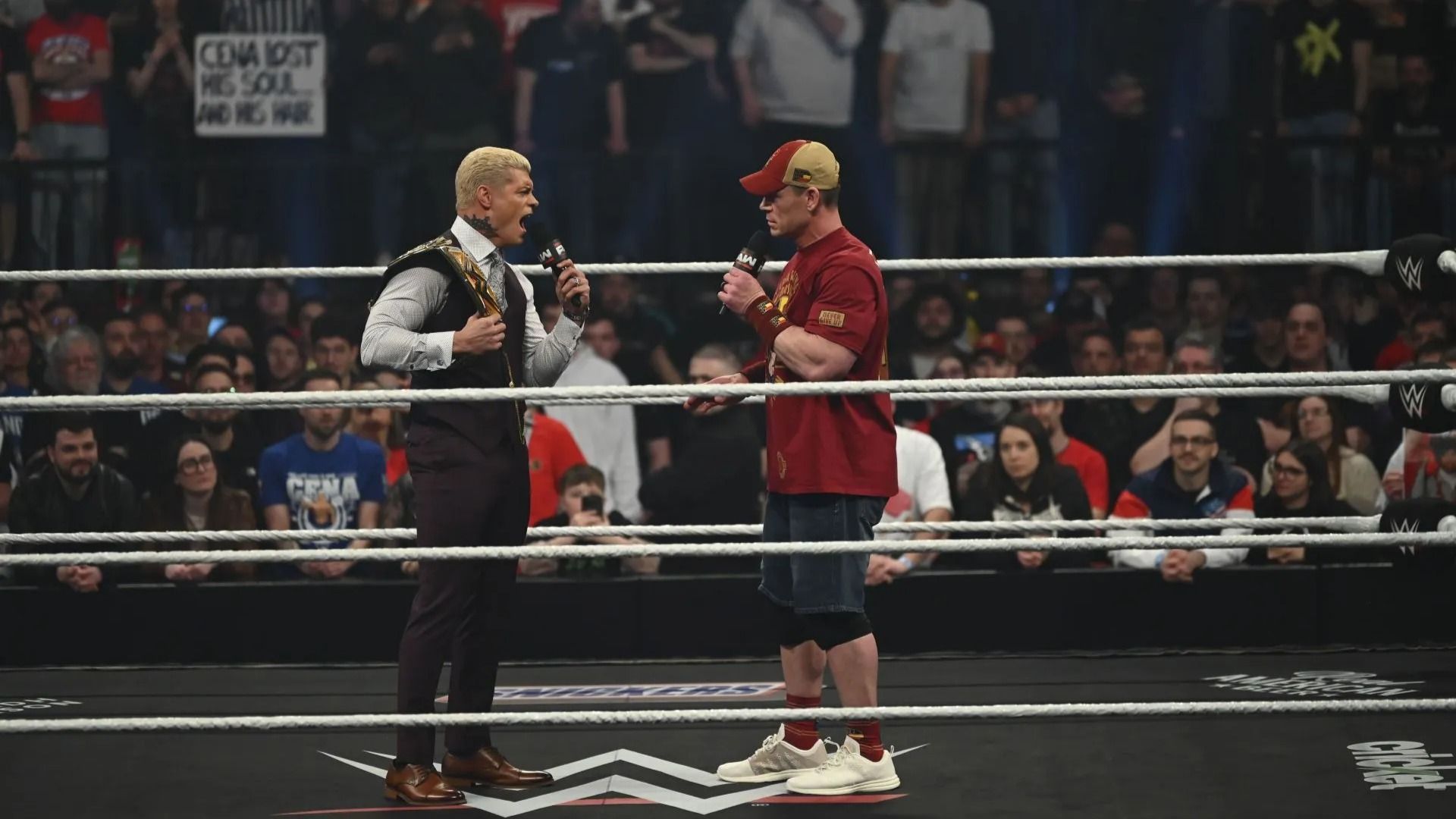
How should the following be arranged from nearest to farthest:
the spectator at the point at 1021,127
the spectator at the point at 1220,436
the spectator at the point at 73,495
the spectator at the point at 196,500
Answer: the spectator at the point at 73,495
the spectator at the point at 196,500
the spectator at the point at 1220,436
the spectator at the point at 1021,127

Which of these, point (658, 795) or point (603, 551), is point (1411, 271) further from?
point (658, 795)

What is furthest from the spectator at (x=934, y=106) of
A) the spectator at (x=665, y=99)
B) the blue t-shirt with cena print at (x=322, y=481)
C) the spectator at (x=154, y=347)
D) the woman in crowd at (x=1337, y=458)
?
the spectator at (x=154, y=347)

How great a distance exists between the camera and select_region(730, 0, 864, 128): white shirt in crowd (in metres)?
6.24

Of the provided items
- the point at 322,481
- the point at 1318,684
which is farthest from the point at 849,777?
the point at 322,481

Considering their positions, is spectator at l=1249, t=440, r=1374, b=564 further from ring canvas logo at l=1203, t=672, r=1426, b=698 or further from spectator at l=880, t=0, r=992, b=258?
spectator at l=880, t=0, r=992, b=258

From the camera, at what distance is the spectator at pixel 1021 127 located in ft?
20.2

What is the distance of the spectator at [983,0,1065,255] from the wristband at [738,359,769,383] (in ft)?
10.0

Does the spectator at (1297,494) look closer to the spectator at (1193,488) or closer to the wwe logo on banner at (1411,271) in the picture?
the spectator at (1193,488)

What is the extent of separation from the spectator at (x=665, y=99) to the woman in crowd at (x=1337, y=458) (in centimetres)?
227

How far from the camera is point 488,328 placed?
2818mm

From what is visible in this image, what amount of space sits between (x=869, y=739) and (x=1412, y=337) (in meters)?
3.32

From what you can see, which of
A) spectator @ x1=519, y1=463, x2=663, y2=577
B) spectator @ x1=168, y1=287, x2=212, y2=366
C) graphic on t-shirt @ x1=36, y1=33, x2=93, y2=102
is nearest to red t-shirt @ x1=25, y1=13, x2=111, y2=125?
graphic on t-shirt @ x1=36, y1=33, x2=93, y2=102

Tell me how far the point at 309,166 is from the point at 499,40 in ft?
2.70

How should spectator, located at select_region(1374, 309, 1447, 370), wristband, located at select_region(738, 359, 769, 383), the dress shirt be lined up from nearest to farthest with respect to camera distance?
the dress shirt
wristband, located at select_region(738, 359, 769, 383)
spectator, located at select_region(1374, 309, 1447, 370)
